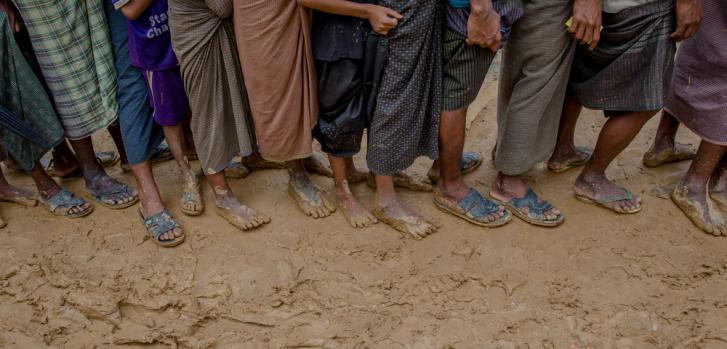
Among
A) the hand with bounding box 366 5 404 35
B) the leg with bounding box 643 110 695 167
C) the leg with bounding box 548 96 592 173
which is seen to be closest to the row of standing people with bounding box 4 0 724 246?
the hand with bounding box 366 5 404 35

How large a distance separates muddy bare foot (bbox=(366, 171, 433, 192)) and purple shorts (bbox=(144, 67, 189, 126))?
0.97 m

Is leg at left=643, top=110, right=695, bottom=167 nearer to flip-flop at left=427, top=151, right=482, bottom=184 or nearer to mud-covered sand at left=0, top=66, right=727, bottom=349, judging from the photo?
mud-covered sand at left=0, top=66, right=727, bottom=349

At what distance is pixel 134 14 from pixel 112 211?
1.04 metres

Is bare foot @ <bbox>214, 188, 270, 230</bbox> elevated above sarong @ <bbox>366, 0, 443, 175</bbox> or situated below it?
below

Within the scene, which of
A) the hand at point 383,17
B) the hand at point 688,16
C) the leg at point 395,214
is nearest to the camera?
the hand at point 383,17

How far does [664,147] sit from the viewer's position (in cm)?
317

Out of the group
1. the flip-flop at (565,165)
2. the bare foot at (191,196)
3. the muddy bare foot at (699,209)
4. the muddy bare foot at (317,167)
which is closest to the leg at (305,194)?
the muddy bare foot at (317,167)

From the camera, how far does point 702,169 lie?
114 inches

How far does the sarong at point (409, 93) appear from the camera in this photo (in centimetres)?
237

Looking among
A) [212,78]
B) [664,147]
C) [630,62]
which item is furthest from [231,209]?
[664,147]

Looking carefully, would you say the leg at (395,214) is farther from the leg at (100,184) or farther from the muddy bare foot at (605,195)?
the leg at (100,184)

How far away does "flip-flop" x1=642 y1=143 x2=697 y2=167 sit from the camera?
3176mm

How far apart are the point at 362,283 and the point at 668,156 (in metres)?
1.81

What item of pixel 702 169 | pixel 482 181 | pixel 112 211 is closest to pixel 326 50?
pixel 482 181
